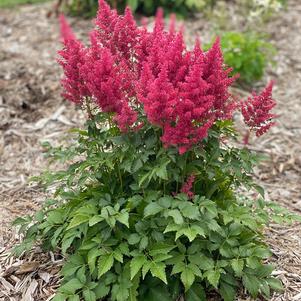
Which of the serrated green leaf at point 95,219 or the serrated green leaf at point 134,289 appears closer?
the serrated green leaf at point 95,219

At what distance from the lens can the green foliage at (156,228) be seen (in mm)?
2762

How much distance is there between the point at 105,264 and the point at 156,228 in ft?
1.15

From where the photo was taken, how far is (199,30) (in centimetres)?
701

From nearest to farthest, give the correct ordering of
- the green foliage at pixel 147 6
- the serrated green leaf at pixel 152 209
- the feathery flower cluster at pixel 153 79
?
the feathery flower cluster at pixel 153 79
the serrated green leaf at pixel 152 209
the green foliage at pixel 147 6

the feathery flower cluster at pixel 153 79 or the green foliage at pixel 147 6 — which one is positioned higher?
the feathery flower cluster at pixel 153 79

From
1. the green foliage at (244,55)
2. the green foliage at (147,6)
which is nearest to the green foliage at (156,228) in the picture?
the green foliage at (244,55)

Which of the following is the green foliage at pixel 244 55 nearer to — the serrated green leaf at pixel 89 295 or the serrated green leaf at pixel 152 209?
the serrated green leaf at pixel 152 209

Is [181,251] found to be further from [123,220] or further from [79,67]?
[79,67]

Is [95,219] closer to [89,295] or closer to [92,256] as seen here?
[92,256]

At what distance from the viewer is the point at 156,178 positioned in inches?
117

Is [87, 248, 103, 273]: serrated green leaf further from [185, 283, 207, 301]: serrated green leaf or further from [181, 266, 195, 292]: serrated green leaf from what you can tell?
[185, 283, 207, 301]: serrated green leaf

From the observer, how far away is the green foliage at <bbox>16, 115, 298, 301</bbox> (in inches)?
109

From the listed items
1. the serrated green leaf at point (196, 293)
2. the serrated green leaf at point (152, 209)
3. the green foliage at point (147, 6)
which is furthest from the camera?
the green foliage at point (147, 6)

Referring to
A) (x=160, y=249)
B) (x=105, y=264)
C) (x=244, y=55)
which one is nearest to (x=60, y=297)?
(x=105, y=264)
